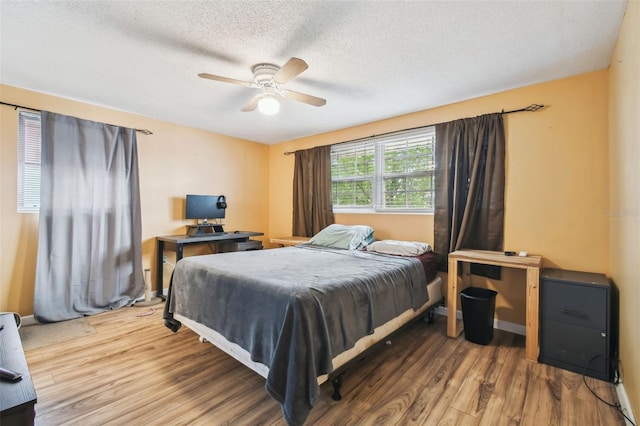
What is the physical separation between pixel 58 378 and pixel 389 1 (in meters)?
3.25

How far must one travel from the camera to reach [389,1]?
1.64 m

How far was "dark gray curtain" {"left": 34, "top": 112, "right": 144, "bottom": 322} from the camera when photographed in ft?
9.65

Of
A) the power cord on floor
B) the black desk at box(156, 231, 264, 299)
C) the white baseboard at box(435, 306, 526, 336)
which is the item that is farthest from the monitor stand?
the power cord on floor

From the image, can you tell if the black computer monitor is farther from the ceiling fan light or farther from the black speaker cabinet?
the black speaker cabinet

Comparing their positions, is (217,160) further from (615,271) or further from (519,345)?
(615,271)

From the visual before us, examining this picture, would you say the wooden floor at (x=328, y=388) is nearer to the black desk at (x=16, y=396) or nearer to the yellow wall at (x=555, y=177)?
the black desk at (x=16, y=396)

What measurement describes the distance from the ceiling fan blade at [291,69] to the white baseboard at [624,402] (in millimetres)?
2729

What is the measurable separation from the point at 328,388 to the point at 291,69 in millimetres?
2161

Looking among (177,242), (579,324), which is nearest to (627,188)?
(579,324)

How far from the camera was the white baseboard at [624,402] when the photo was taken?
157 cm

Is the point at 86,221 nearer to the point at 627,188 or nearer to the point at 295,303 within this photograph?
the point at 295,303

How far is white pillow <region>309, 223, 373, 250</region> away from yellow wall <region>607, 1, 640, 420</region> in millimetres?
2171

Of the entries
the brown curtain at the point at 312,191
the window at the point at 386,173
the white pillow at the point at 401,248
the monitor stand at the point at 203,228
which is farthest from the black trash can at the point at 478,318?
the monitor stand at the point at 203,228

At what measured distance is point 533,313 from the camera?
226cm
